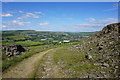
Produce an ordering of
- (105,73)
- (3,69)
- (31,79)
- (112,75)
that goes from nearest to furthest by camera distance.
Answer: (112,75)
(105,73)
(31,79)
(3,69)

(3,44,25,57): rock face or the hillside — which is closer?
the hillside

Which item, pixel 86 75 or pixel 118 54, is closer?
pixel 86 75

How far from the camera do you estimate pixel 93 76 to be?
12188 mm

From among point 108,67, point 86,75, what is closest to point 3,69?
point 86,75

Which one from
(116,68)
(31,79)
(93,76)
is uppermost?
(116,68)

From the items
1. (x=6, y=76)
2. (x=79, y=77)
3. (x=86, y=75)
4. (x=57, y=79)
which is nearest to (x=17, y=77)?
(x=6, y=76)

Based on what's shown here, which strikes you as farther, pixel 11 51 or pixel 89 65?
pixel 11 51

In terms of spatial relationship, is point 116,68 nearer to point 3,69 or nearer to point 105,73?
point 105,73

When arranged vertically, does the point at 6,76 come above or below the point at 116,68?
below

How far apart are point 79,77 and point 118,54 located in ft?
30.4

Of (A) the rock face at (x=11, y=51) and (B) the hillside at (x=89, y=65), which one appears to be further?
(A) the rock face at (x=11, y=51)

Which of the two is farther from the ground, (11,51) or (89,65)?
(11,51)

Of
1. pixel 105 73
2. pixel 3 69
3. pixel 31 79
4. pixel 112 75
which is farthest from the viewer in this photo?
pixel 3 69

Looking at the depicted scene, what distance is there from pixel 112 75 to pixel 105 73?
94cm
